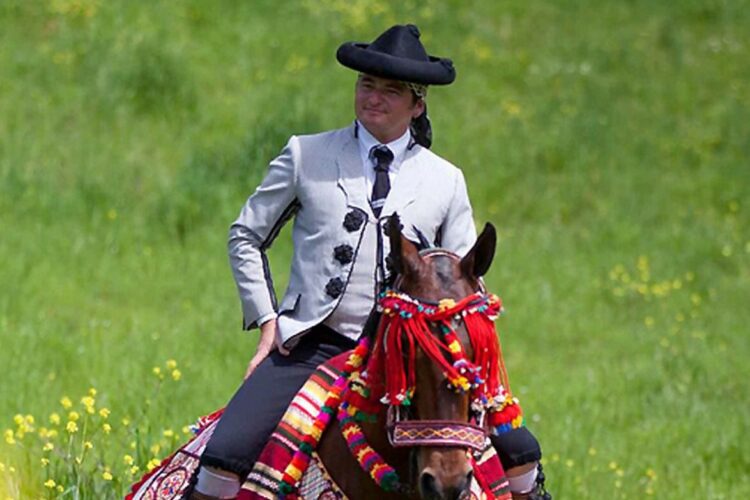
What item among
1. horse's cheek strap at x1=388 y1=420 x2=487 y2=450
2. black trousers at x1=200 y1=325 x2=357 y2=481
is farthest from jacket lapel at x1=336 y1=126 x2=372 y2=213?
horse's cheek strap at x1=388 y1=420 x2=487 y2=450

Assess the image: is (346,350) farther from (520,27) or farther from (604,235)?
(520,27)

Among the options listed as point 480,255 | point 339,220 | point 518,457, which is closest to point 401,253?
point 480,255

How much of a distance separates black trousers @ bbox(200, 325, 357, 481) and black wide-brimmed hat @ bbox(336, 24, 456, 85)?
0.90m

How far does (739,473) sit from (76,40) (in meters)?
10.1

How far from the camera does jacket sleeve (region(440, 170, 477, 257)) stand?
17.3 feet

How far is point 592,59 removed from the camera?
1905 cm

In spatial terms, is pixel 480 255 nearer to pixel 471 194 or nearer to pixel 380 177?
pixel 380 177

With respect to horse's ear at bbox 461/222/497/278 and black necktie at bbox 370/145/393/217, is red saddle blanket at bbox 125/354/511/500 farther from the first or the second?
horse's ear at bbox 461/222/497/278

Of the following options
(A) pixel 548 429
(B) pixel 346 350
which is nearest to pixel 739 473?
(A) pixel 548 429

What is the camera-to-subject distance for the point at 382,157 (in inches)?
207

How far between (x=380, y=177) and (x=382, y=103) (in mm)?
254

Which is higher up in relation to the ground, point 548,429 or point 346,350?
point 346,350

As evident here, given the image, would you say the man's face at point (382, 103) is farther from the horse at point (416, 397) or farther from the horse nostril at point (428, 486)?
the horse nostril at point (428, 486)

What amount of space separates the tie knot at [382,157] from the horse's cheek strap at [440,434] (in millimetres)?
1250
